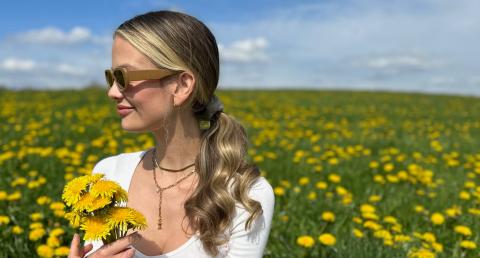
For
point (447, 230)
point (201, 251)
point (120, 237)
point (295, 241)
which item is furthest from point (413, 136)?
point (120, 237)

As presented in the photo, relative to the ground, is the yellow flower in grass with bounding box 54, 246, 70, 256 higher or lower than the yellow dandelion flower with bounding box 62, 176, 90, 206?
lower

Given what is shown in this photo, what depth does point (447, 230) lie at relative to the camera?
3.90 m

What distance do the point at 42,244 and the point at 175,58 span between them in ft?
7.35

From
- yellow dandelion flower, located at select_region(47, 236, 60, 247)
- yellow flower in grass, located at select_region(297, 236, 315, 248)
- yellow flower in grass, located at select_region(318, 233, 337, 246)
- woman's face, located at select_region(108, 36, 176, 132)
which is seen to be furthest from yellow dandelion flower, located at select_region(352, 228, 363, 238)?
yellow dandelion flower, located at select_region(47, 236, 60, 247)

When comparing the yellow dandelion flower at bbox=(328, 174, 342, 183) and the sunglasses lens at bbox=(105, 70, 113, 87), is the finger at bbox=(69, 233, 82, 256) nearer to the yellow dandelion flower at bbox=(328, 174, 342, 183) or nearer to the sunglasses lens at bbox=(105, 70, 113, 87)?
the sunglasses lens at bbox=(105, 70, 113, 87)

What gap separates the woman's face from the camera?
1912 mm

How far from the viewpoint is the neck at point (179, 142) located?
2199mm

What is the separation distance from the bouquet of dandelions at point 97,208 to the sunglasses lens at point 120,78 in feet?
1.75

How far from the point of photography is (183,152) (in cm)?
227

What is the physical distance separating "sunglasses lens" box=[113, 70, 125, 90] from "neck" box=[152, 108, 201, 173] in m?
0.32

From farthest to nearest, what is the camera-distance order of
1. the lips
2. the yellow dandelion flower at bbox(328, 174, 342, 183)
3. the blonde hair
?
the yellow dandelion flower at bbox(328, 174, 342, 183), the lips, the blonde hair

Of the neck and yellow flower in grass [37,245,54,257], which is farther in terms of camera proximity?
yellow flower in grass [37,245,54,257]

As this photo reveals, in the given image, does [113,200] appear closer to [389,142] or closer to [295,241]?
[295,241]

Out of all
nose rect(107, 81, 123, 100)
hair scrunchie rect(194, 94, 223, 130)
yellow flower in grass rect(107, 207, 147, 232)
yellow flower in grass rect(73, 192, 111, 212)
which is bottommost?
yellow flower in grass rect(107, 207, 147, 232)
